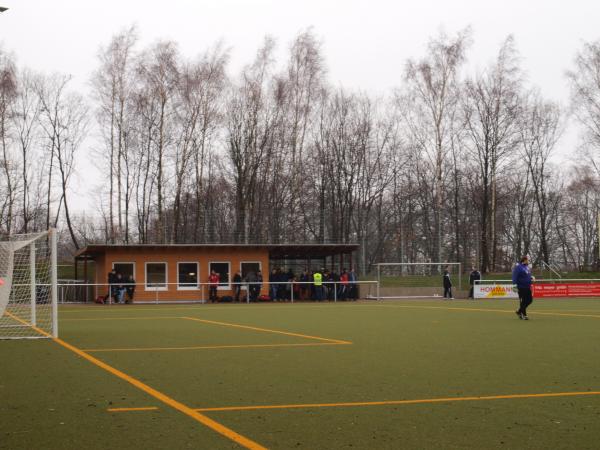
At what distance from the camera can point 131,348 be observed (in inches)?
551

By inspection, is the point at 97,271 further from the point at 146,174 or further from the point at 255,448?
the point at 255,448

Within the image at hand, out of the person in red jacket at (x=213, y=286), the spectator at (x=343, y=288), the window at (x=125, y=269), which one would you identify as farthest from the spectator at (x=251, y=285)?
the window at (x=125, y=269)

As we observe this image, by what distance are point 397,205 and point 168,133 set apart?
56.2 feet

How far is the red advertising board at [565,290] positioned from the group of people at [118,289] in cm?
1944

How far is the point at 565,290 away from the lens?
139ft

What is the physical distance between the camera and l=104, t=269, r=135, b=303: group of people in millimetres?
37531

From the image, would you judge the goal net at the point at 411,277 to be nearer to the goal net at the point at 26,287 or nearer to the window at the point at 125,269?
the window at the point at 125,269

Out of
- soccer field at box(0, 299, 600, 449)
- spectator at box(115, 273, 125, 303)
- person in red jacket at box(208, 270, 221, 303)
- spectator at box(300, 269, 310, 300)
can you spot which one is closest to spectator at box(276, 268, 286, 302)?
spectator at box(300, 269, 310, 300)

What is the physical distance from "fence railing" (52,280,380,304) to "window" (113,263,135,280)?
0.78 meters

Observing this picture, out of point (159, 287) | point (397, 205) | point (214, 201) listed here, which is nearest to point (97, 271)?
point (159, 287)

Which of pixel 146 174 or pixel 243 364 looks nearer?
pixel 243 364

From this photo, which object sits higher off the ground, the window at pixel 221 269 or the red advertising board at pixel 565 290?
the window at pixel 221 269

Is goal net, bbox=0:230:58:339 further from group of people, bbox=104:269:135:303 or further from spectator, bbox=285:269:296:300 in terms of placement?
spectator, bbox=285:269:296:300

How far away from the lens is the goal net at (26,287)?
17.1 m
